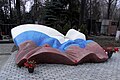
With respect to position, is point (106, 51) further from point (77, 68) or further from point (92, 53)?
point (77, 68)

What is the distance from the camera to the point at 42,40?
7.09 meters

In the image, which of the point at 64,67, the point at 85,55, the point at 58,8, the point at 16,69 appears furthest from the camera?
the point at 58,8

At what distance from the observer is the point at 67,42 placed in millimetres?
7207

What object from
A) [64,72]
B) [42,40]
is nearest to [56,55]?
[64,72]

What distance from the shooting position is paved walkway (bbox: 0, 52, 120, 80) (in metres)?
4.82

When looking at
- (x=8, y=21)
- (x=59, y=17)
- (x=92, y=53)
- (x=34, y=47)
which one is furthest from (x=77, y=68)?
(x=8, y=21)

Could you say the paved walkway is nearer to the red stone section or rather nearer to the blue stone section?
the red stone section

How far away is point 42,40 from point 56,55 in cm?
129

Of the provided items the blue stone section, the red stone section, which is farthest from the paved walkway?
the blue stone section

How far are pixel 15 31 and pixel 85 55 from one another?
3164 millimetres

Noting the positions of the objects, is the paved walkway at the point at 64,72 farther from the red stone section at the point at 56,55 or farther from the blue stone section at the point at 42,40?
the blue stone section at the point at 42,40

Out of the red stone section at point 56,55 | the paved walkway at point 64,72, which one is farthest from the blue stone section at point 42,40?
the paved walkway at point 64,72

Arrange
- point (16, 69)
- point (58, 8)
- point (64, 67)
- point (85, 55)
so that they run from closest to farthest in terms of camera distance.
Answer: point (16, 69) < point (64, 67) < point (85, 55) < point (58, 8)

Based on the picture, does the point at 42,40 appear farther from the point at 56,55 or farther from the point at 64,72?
the point at 64,72
